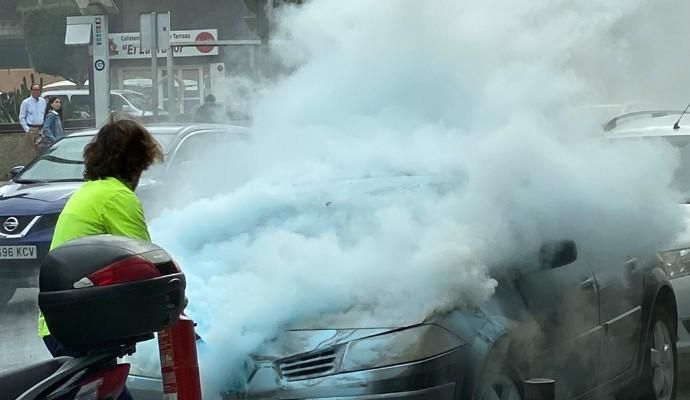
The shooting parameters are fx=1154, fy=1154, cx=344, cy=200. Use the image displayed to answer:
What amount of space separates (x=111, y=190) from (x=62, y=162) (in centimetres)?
751

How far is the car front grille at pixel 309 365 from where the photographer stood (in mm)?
4621

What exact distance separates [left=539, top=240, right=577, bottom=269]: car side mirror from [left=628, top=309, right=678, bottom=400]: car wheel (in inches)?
46.1

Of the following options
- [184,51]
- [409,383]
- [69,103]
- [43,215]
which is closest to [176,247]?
[409,383]

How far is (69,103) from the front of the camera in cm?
2873

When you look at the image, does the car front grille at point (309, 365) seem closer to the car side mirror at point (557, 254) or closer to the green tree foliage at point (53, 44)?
the car side mirror at point (557, 254)

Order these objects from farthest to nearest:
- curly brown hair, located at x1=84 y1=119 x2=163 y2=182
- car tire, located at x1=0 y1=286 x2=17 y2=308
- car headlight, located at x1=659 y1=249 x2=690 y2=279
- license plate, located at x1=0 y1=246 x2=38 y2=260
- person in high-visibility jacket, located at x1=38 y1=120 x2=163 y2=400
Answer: car tire, located at x1=0 y1=286 x2=17 y2=308
license plate, located at x1=0 y1=246 x2=38 y2=260
car headlight, located at x1=659 y1=249 x2=690 y2=279
curly brown hair, located at x1=84 y1=119 x2=163 y2=182
person in high-visibility jacket, located at x1=38 y1=120 x2=163 y2=400

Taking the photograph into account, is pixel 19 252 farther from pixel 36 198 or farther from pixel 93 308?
pixel 93 308

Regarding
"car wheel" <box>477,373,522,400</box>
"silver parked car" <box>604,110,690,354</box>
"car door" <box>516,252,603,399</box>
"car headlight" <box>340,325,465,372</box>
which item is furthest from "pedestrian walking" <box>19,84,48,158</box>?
"car headlight" <box>340,325,465,372</box>

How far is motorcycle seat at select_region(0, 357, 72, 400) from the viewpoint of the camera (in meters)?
2.87

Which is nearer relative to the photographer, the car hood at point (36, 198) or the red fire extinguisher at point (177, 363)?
the red fire extinguisher at point (177, 363)

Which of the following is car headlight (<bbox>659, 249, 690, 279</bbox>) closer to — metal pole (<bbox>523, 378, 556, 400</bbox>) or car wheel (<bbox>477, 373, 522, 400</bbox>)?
car wheel (<bbox>477, 373, 522, 400</bbox>)

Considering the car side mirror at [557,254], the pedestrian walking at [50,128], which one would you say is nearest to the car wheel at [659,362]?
the car side mirror at [557,254]

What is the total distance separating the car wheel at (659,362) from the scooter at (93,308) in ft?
13.5

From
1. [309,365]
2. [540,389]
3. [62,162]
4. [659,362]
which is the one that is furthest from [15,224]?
[540,389]
